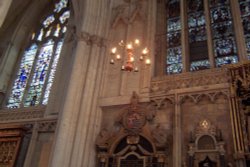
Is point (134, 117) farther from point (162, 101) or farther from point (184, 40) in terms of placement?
point (184, 40)

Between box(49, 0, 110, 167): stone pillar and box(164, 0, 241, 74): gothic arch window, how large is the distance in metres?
2.62

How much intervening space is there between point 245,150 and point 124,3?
7.55m

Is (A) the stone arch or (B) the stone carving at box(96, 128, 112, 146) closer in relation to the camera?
(A) the stone arch

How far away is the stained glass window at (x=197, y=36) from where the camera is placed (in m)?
9.97

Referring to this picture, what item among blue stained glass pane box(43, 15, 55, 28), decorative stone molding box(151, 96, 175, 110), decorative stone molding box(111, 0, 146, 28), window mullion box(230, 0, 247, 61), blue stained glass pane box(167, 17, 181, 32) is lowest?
decorative stone molding box(151, 96, 175, 110)

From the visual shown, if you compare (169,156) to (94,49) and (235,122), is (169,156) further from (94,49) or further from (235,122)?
(94,49)

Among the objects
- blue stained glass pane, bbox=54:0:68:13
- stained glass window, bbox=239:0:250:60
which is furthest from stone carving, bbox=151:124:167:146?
blue stained glass pane, bbox=54:0:68:13

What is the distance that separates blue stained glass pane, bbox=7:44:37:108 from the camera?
13.0 meters

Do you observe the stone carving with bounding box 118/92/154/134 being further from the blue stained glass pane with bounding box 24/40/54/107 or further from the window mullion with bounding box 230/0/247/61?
the blue stained glass pane with bounding box 24/40/54/107

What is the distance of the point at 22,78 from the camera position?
1364cm

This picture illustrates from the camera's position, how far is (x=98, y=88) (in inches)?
402

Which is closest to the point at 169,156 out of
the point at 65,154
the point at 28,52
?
the point at 65,154

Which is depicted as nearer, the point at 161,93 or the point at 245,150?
the point at 245,150

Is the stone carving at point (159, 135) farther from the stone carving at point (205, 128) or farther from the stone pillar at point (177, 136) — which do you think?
the stone carving at point (205, 128)
